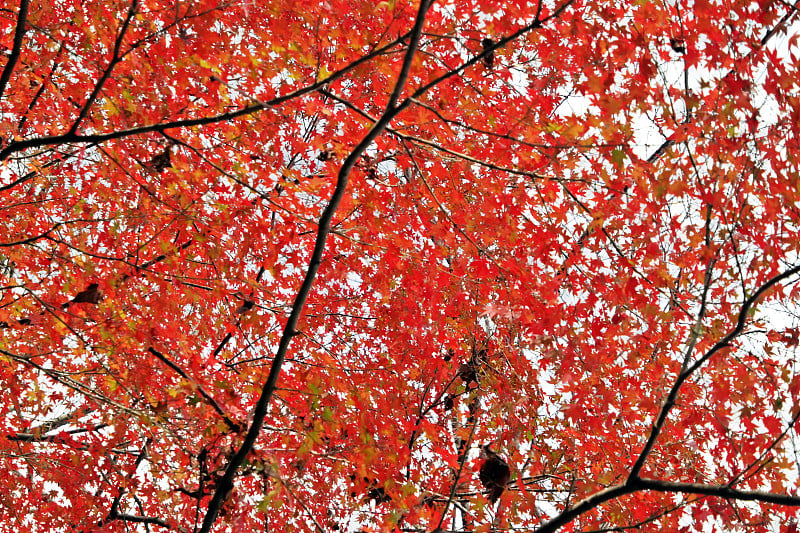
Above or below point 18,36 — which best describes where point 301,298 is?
below

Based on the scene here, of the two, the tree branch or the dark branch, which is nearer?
the tree branch

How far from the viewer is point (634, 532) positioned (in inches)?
170

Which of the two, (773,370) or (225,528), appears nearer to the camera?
(773,370)

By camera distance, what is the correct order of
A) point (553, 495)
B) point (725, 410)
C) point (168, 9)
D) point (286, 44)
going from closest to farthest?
point (286, 44)
point (725, 410)
point (168, 9)
point (553, 495)

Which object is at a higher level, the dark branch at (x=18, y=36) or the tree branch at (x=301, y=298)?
the dark branch at (x=18, y=36)

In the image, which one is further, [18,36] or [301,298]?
[18,36]

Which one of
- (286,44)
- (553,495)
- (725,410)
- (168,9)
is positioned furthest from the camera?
(553,495)

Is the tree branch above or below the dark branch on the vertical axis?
below

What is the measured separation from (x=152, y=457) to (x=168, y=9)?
3.49m

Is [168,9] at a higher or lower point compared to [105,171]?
higher

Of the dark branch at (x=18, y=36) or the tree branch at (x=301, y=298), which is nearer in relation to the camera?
the tree branch at (x=301, y=298)

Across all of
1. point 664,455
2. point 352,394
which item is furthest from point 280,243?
point 664,455

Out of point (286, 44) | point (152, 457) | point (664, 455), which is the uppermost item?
point (286, 44)

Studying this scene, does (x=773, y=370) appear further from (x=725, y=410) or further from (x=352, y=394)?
(x=352, y=394)
